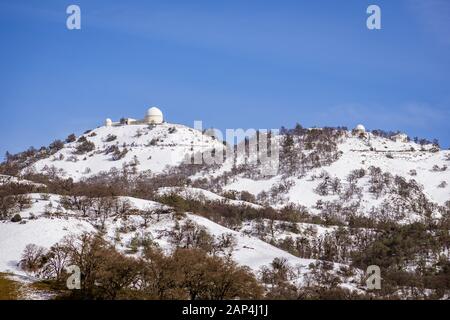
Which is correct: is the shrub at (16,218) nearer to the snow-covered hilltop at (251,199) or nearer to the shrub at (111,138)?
the snow-covered hilltop at (251,199)

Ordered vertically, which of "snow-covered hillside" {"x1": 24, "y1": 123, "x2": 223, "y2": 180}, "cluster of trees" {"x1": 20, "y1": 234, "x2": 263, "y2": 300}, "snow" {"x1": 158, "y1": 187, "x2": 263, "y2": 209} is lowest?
"cluster of trees" {"x1": 20, "y1": 234, "x2": 263, "y2": 300}

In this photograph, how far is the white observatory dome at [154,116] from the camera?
174 meters

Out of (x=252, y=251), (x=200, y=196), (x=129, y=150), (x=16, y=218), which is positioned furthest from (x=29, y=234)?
(x=129, y=150)

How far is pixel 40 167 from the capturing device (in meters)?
148

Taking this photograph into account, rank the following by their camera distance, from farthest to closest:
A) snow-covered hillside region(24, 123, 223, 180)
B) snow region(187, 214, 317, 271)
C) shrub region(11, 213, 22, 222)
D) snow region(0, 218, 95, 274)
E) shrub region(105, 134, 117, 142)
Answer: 1. shrub region(105, 134, 117, 142)
2. snow-covered hillside region(24, 123, 223, 180)
3. shrub region(11, 213, 22, 222)
4. snow region(187, 214, 317, 271)
5. snow region(0, 218, 95, 274)

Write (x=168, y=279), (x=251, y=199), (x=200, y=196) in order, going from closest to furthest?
1. (x=168, y=279)
2. (x=200, y=196)
3. (x=251, y=199)

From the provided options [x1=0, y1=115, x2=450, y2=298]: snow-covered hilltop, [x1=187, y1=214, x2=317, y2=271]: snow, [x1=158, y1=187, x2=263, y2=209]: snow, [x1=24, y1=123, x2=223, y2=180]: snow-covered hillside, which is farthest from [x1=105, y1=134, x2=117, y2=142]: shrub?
[x1=187, y1=214, x2=317, y2=271]: snow

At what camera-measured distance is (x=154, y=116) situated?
17525 cm

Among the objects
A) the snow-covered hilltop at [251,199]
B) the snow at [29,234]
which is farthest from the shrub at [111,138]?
the snow at [29,234]

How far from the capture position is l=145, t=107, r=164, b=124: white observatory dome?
174 metres

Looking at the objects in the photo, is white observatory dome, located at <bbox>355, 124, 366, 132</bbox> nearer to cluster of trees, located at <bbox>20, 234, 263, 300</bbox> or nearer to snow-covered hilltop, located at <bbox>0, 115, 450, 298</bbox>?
snow-covered hilltop, located at <bbox>0, 115, 450, 298</bbox>

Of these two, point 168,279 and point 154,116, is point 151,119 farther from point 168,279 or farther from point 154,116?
point 168,279

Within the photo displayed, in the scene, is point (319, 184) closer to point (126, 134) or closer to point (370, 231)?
point (370, 231)
